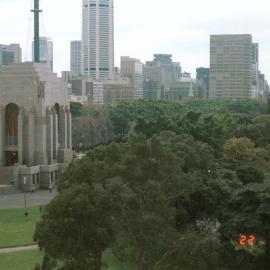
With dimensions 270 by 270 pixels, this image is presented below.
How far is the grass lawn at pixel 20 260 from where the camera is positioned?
35422 mm

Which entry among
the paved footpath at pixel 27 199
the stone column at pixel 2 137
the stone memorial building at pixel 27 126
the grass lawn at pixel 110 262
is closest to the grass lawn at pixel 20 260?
the grass lawn at pixel 110 262

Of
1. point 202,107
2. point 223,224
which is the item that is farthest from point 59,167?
point 202,107

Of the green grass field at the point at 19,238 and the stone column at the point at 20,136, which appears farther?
the stone column at the point at 20,136

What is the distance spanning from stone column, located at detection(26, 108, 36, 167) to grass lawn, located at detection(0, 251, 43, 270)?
29872 millimetres

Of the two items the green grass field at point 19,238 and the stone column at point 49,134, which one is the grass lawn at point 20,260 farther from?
the stone column at point 49,134

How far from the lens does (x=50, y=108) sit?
69188mm

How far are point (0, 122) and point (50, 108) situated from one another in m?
5.68

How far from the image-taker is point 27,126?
67750 mm

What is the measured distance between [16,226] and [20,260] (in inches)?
383

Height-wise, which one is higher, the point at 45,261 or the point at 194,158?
the point at 194,158

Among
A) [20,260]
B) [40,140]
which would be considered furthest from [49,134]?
[20,260]

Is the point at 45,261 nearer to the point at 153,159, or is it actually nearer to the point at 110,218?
the point at 110,218

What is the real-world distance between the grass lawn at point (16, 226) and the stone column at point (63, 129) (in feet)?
69.2

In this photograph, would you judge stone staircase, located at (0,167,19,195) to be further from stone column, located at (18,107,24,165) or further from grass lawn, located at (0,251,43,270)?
grass lawn, located at (0,251,43,270)
